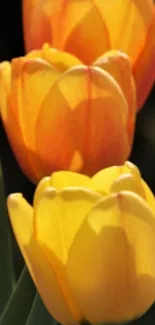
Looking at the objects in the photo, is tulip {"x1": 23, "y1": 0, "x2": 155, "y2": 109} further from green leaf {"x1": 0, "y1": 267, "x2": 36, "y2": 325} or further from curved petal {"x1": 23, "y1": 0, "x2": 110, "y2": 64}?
green leaf {"x1": 0, "y1": 267, "x2": 36, "y2": 325}

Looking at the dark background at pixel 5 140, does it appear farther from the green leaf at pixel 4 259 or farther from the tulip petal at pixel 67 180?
the tulip petal at pixel 67 180

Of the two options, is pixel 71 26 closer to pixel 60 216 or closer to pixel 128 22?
pixel 128 22

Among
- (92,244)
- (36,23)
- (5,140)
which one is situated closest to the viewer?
(92,244)

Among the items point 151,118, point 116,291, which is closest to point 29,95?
point 116,291

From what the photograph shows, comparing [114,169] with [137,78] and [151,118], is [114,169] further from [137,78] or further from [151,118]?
[151,118]

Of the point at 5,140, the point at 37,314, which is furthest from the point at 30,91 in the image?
the point at 5,140

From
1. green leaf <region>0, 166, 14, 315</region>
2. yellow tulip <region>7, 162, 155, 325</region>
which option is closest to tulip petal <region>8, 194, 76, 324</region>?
yellow tulip <region>7, 162, 155, 325</region>

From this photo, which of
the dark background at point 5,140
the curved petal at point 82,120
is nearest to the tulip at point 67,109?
the curved petal at point 82,120
